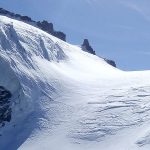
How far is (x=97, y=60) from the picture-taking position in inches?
3420

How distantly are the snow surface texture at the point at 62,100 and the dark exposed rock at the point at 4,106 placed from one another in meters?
0.45

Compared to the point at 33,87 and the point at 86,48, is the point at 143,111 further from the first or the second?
the point at 86,48

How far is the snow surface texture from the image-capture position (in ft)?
168

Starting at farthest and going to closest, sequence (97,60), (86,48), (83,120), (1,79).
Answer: (86,48), (97,60), (1,79), (83,120)

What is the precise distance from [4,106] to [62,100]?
5.90 m

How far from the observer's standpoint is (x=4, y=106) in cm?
5766

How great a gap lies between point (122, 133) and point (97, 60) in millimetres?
36554

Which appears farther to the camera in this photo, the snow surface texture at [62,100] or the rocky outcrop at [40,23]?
the rocky outcrop at [40,23]

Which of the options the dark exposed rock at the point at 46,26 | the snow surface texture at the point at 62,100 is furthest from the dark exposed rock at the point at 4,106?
the dark exposed rock at the point at 46,26

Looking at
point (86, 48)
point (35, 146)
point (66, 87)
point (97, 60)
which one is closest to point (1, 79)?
point (66, 87)

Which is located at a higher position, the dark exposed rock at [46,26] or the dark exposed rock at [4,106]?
the dark exposed rock at [46,26]

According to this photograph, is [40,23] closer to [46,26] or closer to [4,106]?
[46,26]

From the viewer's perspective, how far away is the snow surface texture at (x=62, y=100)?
5109 cm

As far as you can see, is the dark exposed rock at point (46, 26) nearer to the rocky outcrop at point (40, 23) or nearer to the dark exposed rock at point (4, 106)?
the rocky outcrop at point (40, 23)
